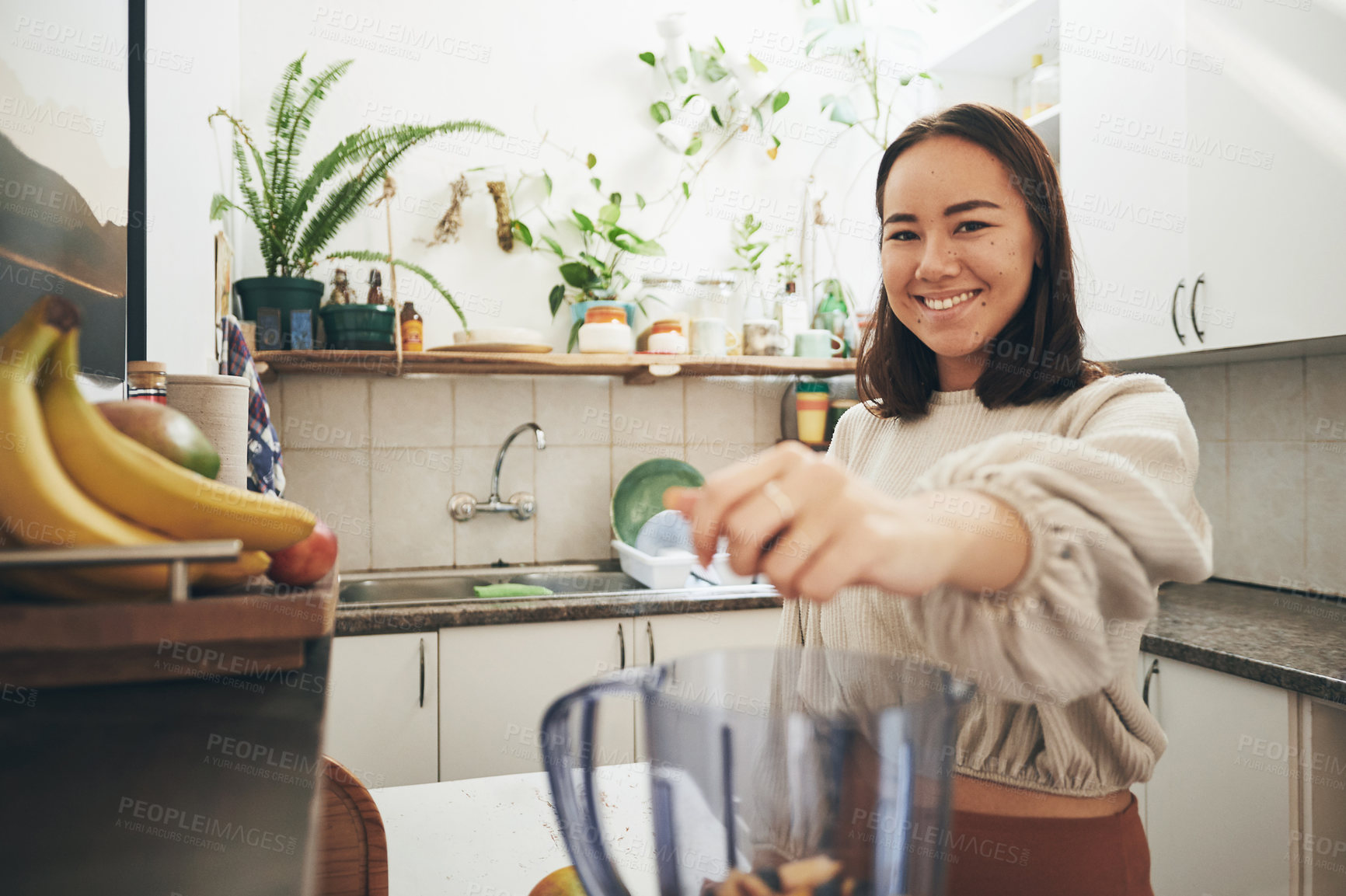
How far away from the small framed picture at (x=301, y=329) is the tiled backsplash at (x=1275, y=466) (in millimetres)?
2208

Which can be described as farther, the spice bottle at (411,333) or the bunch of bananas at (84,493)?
the spice bottle at (411,333)

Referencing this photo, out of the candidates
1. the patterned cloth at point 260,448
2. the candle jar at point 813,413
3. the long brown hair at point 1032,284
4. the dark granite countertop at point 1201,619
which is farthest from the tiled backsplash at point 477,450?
the long brown hair at point 1032,284

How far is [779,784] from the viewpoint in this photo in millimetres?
314

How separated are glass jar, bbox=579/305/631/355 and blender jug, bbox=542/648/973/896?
6.00ft

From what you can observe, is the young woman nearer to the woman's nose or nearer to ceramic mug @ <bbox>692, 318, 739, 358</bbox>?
the woman's nose

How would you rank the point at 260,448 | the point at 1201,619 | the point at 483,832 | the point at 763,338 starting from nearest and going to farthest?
the point at 483,832 < the point at 260,448 < the point at 1201,619 < the point at 763,338

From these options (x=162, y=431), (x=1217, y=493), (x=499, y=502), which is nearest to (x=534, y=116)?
(x=499, y=502)

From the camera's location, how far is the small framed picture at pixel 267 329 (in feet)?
6.19

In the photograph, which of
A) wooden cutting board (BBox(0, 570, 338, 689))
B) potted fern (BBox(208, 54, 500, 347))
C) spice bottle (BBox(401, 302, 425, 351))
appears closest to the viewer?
wooden cutting board (BBox(0, 570, 338, 689))

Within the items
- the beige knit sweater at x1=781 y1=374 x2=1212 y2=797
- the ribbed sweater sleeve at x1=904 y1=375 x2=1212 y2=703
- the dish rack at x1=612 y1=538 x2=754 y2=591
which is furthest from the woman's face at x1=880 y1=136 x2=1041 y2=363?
the dish rack at x1=612 y1=538 x2=754 y2=591

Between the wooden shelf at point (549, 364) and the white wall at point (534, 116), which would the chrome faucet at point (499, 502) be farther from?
the white wall at point (534, 116)

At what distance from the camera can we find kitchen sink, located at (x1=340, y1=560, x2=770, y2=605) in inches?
83.3

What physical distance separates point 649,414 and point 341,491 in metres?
0.89

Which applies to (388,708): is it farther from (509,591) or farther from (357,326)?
(357,326)
